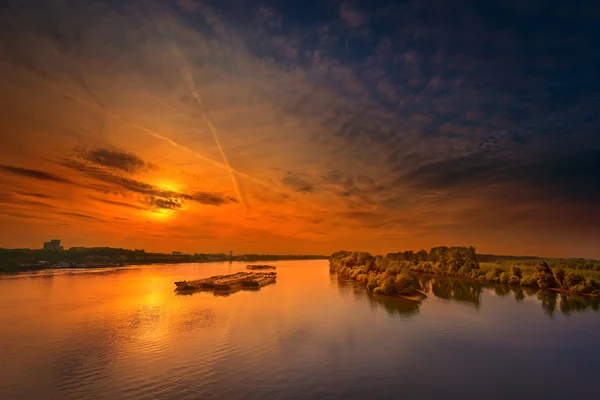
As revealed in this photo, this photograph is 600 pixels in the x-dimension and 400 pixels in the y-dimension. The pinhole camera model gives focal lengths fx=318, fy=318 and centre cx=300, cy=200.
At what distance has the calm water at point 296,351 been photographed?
97.0ft

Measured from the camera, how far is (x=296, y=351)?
3997 cm

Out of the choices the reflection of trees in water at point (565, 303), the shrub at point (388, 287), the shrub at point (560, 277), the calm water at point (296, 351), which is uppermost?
the shrub at point (560, 277)

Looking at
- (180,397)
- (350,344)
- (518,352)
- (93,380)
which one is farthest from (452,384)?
(93,380)

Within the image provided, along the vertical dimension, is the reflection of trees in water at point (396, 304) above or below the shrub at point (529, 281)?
below

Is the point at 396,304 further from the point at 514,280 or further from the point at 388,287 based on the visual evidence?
the point at 514,280

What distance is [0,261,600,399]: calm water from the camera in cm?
2958

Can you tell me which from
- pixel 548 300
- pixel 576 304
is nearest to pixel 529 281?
pixel 548 300

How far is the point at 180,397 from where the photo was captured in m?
27.1

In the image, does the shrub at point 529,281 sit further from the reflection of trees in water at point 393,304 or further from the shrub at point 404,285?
the reflection of trees in water at point 393,304

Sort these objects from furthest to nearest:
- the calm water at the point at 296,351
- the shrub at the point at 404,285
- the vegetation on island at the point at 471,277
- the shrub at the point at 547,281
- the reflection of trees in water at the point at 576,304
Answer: the shrub at the point at 547,281 < the vegetation on island at the point at 471,277 < the shrub at the point at 404,285 < the reflection of trees in water at the point at 576,304 < the calm water at the point at 296,351

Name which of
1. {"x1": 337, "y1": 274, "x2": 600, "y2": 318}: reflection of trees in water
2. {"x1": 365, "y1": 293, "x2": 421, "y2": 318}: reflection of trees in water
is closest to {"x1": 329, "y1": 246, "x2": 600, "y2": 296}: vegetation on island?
{"x1": 337, "y1": 274, "x2": 600, "y2": 318}: reflection of trees in water

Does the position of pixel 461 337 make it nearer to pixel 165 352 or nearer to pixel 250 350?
pixel 250 350

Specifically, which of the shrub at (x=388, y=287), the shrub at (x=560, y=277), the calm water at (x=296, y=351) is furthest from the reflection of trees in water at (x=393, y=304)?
the shrub at (x=560, y=277)

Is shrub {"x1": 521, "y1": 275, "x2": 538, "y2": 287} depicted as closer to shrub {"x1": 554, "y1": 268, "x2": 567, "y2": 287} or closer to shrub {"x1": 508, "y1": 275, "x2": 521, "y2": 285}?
shrub {"x1": 508, "y1": 275, "x2": 521, "y2": 285}
